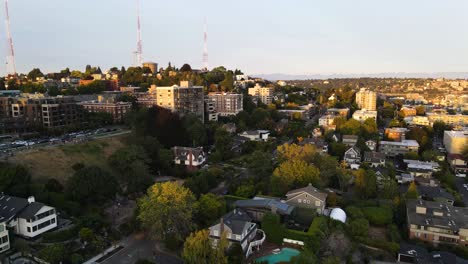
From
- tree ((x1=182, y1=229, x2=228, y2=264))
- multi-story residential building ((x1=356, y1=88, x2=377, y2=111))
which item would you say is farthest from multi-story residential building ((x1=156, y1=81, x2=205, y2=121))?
multi-story residential building ((x1=356, y1=88, x2=377, y2=111))

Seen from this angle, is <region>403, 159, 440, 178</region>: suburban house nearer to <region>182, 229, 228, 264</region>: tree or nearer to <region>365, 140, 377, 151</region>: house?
<region>365, 140, 377, 151</region>: house

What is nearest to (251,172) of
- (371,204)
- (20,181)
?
(371,204)

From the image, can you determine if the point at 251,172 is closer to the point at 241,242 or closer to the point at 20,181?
the point at 241,242

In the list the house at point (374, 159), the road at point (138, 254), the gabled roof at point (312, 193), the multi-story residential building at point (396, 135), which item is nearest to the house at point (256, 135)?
the house at point (374, 159)

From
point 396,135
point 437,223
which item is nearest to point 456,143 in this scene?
point 396,135

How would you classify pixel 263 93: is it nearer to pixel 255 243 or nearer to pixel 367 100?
pixel 367 100

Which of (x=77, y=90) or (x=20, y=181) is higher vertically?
(x=77, y=90)
